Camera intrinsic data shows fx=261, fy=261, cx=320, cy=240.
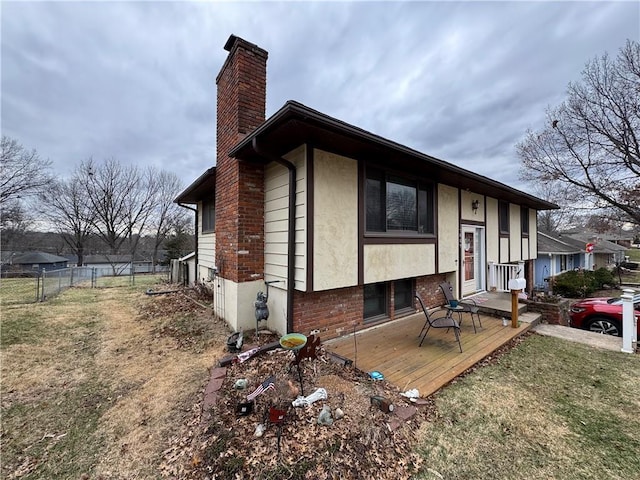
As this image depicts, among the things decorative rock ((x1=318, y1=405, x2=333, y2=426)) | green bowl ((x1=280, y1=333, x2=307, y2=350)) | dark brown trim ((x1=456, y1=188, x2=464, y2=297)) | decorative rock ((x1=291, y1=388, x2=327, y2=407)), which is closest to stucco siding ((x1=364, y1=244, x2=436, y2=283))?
dark brown trim ((x1=456, y1=188, x2=464, y2=297))

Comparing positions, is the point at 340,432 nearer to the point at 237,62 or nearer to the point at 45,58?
the point at 237,62

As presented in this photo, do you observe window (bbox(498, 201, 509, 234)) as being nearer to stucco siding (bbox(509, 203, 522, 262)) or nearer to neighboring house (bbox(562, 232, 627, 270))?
stucco siding (bbox(509, 203, 522, 262))

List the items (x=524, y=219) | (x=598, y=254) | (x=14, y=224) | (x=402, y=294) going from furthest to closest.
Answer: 1. (x=598, y=254)
2. (x=14, y=224)
3. (x=524, y=219)
4. (x=402, y=294)

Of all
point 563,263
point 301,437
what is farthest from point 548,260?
point 301,437

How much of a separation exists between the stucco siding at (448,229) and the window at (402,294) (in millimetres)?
951

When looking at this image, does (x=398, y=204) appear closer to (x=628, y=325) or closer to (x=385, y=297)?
(x=385, y=297)

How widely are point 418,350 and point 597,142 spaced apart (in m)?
19.1

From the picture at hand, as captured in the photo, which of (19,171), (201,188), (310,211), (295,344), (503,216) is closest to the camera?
(295,344)

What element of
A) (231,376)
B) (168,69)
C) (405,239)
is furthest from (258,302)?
(168,69)

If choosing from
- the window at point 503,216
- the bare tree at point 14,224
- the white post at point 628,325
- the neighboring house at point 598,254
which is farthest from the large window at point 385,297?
the bare tree at point 14,224

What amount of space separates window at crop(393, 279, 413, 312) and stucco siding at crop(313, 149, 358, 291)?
72.2 inches

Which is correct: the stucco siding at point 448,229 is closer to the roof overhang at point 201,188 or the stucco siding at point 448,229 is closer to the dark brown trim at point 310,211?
the dark brown trim at point 310,211

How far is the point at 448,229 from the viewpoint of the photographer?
7.03m

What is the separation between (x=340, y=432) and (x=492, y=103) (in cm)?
1325
